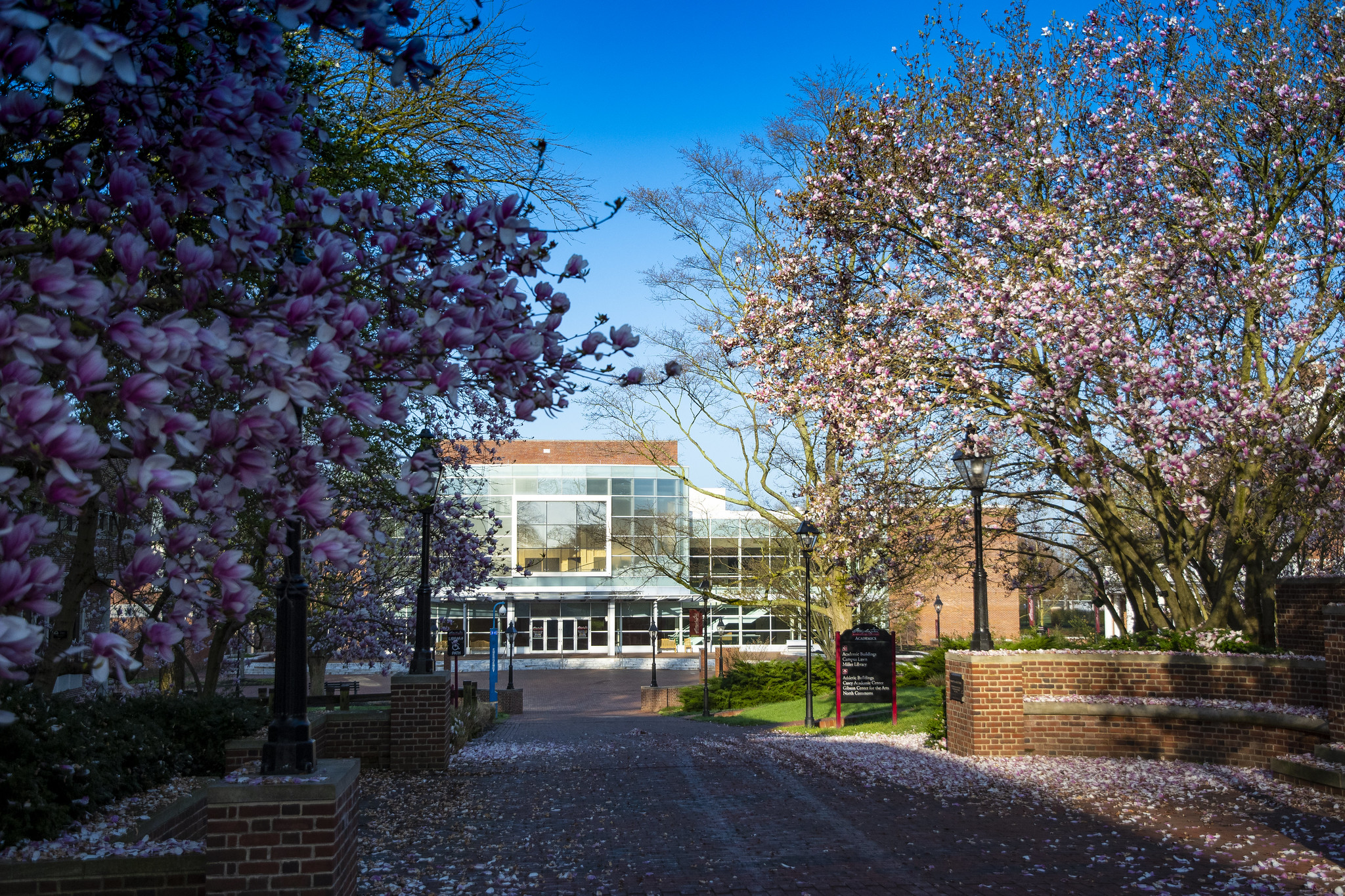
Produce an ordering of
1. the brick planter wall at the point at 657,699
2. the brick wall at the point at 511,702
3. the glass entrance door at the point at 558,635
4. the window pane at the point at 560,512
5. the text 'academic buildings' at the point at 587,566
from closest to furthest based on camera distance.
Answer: the brick wall at the point at 511,702 < the brick planter wall at the point at 657,699 < the text 'academic buildings' at the point at 587,566 < the window pane at the point at 560,512 < the glass entrance door at the point at 558,635

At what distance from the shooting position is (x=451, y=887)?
21.9ft

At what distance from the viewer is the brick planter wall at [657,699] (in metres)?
32.6

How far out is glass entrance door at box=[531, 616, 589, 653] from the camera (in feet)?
197

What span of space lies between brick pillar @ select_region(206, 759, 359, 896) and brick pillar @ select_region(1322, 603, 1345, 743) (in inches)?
353

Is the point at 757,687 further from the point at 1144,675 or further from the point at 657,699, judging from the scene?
the point at 1144,675

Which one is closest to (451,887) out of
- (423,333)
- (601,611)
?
(423,333)

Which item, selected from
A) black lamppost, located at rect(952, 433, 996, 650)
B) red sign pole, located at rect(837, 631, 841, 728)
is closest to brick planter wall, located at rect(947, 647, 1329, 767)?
black lamppost, located at rect(952, 433, 996, 650)

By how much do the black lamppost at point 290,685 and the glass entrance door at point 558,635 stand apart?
181 feet

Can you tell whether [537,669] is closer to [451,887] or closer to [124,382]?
[451,887]

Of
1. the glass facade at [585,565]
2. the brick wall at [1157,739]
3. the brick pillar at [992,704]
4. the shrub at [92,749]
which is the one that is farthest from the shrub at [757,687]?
the glass facade at [585,565]

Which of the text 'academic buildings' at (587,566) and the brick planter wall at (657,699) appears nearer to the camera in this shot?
the brick planter wall at (657,699)

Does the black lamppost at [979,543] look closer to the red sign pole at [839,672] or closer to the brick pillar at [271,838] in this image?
the red sign pole at [839,672]

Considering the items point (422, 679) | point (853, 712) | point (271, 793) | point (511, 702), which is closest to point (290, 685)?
point (271, 793)

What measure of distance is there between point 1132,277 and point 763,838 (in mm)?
9024
